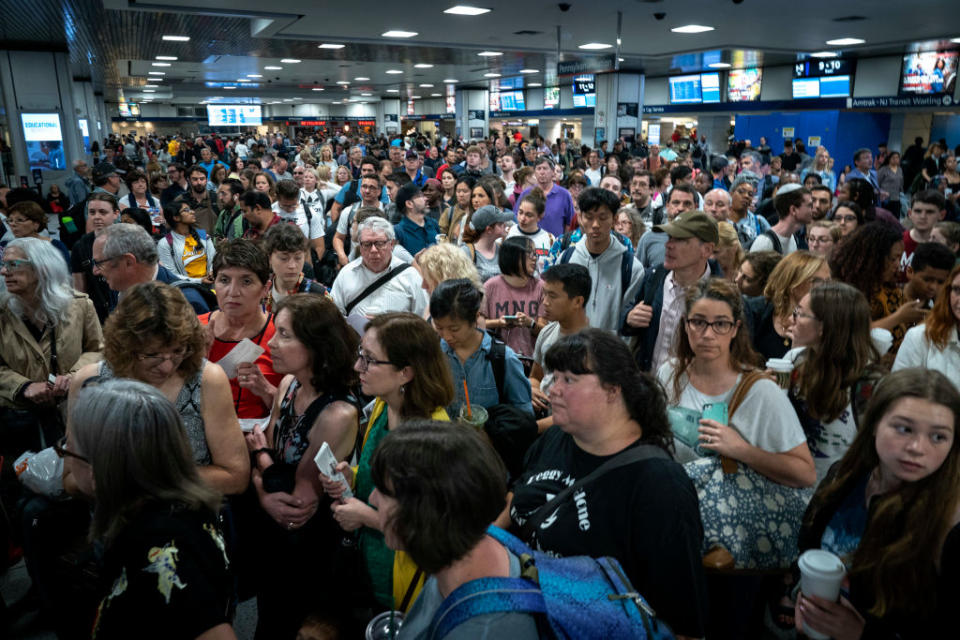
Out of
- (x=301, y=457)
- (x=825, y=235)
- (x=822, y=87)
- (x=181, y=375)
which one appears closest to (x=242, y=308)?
(x=181, y=375)

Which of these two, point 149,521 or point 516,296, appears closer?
point 149,521

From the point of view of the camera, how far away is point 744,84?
63.2ft

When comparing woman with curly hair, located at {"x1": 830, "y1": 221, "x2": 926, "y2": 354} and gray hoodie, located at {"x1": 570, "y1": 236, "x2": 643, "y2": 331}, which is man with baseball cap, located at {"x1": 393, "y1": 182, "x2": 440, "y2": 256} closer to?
gray hoodie, located at {"x1": 570, "y1": 236, "x2": 643, "y2": 331}

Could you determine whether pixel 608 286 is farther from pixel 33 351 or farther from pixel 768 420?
pixel 33 351

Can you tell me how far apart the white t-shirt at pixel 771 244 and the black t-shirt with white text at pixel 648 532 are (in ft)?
14.1

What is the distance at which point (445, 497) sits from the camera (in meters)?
1.46

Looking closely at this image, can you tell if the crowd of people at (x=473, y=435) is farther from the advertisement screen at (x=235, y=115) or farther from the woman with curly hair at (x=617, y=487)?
the advertisement screen at (x=235, y=115)

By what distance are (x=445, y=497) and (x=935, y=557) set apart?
1.37 m

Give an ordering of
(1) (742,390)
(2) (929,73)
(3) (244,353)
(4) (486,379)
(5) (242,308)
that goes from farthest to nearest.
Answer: (2) (929,73)
(5) (242,308)
(4) (486,379)
(3) (244,353)
(1) (742,390)

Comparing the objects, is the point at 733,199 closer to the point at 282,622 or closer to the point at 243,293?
the point at 243,293


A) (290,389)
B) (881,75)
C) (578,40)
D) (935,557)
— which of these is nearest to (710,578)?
(935,557)

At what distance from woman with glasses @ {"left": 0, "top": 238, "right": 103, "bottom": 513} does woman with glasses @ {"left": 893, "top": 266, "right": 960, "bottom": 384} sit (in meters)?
4.35

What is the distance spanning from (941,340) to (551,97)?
2571 cm

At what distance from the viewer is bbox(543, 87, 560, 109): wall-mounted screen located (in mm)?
26656
